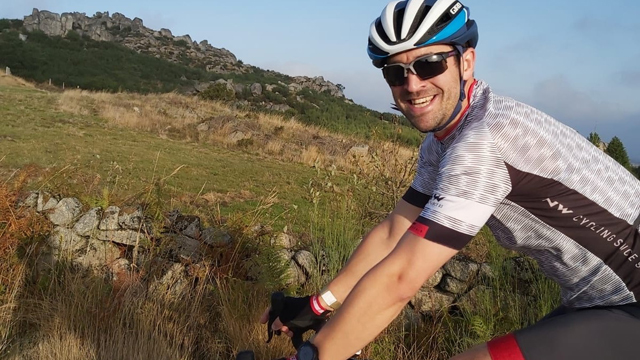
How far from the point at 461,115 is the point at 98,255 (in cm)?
411

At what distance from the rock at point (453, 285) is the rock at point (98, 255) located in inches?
126

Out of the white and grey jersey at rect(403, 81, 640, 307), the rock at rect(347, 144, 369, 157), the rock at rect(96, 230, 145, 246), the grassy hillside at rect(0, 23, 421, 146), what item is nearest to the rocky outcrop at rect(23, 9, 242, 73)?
the grassy hillside at rect(0, 23, 421, 146)

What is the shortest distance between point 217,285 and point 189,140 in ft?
42.0

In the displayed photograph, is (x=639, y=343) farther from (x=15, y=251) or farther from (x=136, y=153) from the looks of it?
(x=136, y=153)

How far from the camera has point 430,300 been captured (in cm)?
501

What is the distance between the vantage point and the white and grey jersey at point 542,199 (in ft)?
5.65

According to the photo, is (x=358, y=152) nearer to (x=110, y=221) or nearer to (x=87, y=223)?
(x=110, y=221)

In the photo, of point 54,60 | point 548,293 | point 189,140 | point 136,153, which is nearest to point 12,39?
point 54,60

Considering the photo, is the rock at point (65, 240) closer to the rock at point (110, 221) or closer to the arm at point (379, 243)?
the rock at point (110, 221)

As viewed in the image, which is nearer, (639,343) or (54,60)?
(639,343)

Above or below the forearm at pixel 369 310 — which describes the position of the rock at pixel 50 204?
below

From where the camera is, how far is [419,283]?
1696 mm

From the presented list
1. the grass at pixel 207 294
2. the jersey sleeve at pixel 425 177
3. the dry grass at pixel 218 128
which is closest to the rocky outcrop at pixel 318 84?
the dry grass at pixel 218 128

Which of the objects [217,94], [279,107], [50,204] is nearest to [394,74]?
[50,204]
